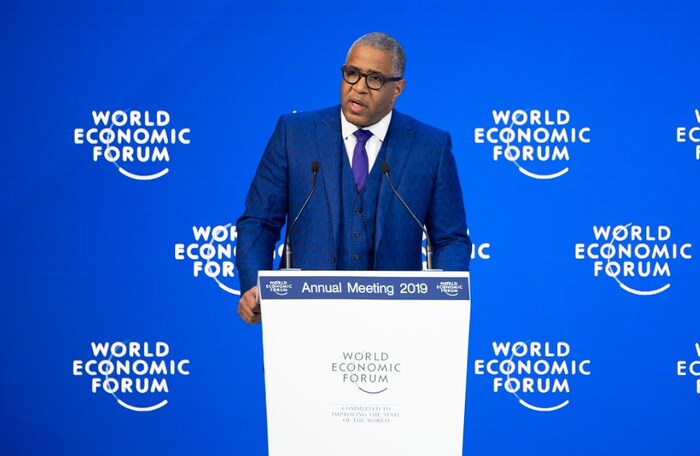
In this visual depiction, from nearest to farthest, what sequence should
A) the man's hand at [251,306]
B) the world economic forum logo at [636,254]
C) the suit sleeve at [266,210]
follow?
the man's hand at [251,306] < the suit sleeve at [266,210] < the world economic forum logo at [636,254]

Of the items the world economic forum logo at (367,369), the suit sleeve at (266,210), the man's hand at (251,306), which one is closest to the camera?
the world economic forum logo at (367,369)

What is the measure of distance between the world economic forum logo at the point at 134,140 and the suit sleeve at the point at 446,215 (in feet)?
5.68

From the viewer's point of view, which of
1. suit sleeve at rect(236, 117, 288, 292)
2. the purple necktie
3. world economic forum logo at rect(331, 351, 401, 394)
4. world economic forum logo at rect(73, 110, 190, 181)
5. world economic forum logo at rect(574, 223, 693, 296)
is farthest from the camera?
world economic forum logo at rect(574, 223, 693, 296)

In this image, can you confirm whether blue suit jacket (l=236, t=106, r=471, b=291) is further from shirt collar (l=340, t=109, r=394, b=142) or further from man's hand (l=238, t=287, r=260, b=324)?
man's hand (l=238, t=287, r=260, b=324)

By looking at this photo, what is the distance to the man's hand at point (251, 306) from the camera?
2.81m

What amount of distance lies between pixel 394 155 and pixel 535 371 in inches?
75.5

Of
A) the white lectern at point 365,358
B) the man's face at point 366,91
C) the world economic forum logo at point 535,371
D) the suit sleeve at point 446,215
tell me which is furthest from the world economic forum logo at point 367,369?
the world economic forum logo at point 535,371

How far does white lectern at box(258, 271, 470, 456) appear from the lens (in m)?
2.58

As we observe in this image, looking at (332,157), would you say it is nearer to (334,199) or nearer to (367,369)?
(334,199)

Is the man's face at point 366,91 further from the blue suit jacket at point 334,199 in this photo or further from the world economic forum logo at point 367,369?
the world economic forum logo at point 367,369

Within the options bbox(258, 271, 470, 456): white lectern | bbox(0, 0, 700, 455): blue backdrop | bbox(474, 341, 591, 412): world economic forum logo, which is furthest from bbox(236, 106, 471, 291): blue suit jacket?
bbox(474, 341, 591, 412): world economic forum logo

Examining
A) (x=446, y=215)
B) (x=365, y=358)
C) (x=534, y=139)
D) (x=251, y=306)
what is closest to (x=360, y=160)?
(x=446, y=215)

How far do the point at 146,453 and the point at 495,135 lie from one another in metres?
2.18

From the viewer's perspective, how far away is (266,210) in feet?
11.1
